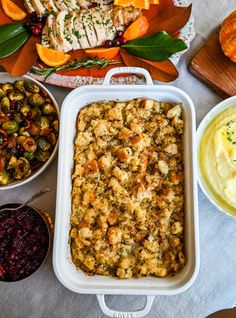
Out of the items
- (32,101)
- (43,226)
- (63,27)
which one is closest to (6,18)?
(63,27)

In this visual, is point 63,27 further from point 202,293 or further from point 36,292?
point 202,293

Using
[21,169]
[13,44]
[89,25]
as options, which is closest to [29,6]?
[13,44]

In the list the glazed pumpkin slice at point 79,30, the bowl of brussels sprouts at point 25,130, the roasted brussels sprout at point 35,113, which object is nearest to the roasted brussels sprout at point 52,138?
the bowl of brussels sprouts at point 25,130

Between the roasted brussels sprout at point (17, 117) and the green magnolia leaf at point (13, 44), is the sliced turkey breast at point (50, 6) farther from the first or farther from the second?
the roasted brussels sprout at point (17, 117)

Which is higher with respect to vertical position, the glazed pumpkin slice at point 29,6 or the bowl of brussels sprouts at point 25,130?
the glazed pumpkin slice at point 29,6

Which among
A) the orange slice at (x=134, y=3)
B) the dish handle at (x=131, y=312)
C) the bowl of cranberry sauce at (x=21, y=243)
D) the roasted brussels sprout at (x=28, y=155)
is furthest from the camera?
the orange slice at (x=134, y=3)

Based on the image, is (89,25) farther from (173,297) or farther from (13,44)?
(173,297)

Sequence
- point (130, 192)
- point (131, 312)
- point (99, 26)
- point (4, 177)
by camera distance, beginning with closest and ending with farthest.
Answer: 1. point (131, 312)
2. point (130, 192)
3. point (4, 177)
4. point (99, 26)
